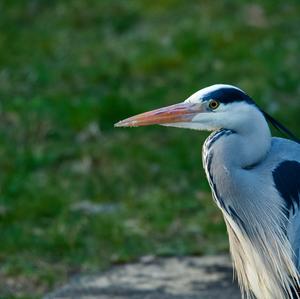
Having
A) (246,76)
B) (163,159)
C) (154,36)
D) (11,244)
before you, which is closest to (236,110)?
(11,244)

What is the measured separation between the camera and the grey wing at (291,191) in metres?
5.26

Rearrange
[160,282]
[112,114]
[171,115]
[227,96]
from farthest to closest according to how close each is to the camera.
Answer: [112,114], [160,282], [171,115], [227,96]

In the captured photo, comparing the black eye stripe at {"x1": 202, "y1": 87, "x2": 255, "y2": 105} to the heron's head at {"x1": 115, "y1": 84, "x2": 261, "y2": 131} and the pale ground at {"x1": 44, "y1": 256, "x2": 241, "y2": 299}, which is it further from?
the pale ground at {"x1": 44, "y1": 256, "x2": 241, "y2": 299}

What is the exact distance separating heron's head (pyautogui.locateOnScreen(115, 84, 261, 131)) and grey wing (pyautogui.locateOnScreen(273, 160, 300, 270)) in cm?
30

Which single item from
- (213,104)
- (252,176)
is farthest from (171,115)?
(252,176)

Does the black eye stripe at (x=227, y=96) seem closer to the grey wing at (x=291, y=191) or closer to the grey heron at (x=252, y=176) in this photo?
the grey heron at (x=252, y=176)

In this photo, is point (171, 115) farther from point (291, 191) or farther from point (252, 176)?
point (291, 191)

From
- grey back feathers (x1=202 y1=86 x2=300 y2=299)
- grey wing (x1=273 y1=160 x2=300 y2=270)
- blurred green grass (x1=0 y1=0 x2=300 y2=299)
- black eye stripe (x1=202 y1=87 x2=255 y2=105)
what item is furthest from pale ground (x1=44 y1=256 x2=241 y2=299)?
black eye stripe (x1=202 y1=87 x2=255 y2=105)

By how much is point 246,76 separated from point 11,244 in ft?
9.60

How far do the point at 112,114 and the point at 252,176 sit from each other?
322cm

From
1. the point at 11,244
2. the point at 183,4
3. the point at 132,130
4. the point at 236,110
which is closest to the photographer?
the point at 236,110

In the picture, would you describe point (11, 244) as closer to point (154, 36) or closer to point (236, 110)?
point (236, 110)

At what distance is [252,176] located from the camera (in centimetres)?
522

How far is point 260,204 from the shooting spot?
207 inches
